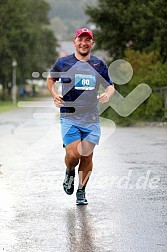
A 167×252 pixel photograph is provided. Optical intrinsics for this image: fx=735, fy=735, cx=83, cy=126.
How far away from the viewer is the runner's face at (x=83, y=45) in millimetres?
8070

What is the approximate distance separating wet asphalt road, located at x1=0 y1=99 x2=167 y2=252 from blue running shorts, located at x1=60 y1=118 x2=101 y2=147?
720mm

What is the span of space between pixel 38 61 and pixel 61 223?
8605 cm

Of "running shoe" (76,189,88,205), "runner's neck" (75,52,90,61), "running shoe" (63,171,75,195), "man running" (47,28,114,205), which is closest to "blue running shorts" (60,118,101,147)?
"man running" (47,28,114,205)

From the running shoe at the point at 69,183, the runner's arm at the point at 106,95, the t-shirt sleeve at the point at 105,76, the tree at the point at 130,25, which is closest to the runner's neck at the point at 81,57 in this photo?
the t-shirt sleeve at the point at 105,76

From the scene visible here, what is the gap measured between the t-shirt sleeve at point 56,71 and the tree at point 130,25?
15.4 meters

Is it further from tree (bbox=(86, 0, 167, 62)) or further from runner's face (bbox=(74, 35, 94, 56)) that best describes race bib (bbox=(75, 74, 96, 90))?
tree (bbox=(86, 0, 167, 62))

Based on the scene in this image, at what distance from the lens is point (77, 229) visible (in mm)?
6660

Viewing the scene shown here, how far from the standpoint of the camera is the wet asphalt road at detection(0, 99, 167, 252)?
6078mm

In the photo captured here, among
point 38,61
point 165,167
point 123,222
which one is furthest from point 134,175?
point 38,61

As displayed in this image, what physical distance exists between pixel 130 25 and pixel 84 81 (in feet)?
66.8

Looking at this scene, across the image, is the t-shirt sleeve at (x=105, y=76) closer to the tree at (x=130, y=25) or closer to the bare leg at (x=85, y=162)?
the bare leg at (x=85, y=162)

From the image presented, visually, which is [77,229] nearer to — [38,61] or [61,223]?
[61,223]

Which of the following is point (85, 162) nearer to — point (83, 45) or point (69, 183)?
point (69, 183)

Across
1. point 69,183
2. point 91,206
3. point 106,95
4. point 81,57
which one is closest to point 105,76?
point 106,95
